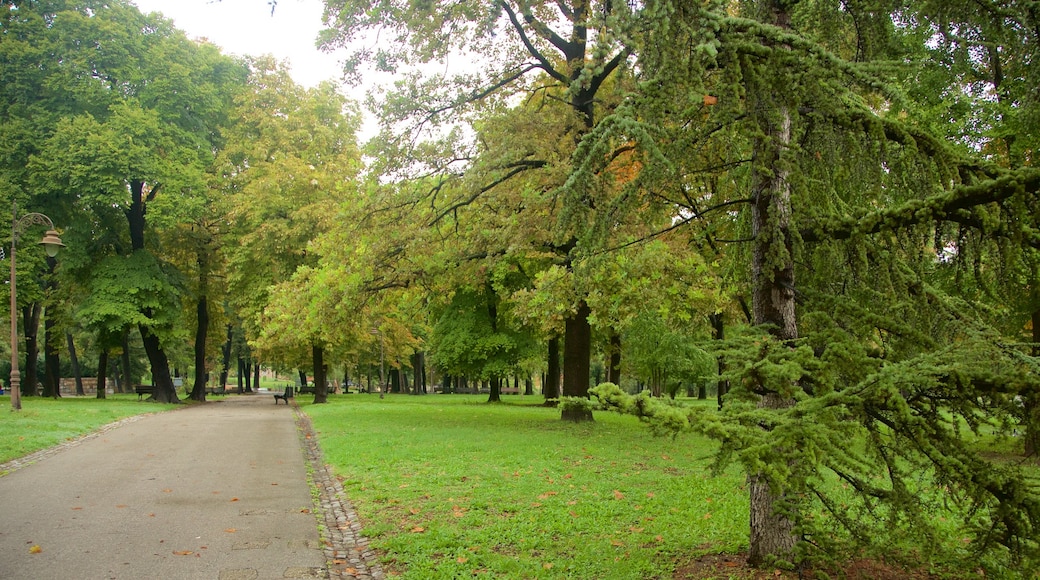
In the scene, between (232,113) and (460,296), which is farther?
(232,113)

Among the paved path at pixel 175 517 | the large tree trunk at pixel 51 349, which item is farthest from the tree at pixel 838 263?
the large tree trunk at pixel 51 349

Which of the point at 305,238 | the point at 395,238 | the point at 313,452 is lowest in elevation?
the point at 313,452

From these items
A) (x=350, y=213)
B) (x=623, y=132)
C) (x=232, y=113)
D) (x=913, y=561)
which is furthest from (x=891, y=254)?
(x=232, y=113)

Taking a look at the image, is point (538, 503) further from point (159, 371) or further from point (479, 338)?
point (159, 371)

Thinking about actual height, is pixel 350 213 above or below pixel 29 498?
above

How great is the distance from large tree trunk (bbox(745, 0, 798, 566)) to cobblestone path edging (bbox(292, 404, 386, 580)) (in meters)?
3.09

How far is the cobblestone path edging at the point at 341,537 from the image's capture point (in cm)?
548

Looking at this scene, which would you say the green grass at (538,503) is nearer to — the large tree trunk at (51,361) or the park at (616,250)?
the park at (616,250)

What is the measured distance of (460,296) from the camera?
2645cm

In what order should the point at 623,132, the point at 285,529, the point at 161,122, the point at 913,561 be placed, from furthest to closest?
the point at 161,122 < the point at 285,529 < the point at 913,561 < the point at 623,132

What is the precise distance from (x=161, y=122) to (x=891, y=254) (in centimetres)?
2867

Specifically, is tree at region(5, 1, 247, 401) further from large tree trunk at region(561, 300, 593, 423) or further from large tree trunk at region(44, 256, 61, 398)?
large tree trunk at region(561, 300, 593, 423)

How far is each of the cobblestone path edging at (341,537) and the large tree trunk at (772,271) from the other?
10.1 ft

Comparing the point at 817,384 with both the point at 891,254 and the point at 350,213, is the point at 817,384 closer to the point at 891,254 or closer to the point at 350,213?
the point at 891,254
